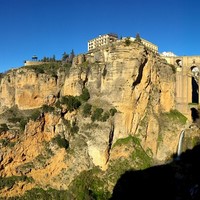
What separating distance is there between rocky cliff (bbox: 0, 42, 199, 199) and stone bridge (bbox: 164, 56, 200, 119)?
1.62 metres

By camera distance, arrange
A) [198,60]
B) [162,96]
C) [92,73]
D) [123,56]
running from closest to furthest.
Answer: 1. [123,56]
2. [92,73]
3. [162,96]
4. [198,60]

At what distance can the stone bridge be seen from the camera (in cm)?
4441

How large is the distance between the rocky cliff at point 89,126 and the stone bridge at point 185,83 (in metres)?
1.62

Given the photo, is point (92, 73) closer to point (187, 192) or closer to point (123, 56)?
point (123, 56)

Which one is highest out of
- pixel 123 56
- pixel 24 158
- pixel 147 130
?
pixel 123 56

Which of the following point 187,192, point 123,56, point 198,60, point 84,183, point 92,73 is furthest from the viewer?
point 198,60

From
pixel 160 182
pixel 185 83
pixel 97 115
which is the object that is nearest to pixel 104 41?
pixel 185 83

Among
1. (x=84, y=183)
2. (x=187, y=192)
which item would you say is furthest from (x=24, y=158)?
(x=187, y=192)

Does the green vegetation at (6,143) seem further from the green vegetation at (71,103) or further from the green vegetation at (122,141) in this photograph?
the green vegetation at (122,141)

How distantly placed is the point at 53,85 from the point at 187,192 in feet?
67.7

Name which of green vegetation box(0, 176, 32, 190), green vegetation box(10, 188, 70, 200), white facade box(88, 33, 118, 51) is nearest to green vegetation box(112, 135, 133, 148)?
green vegetation box(10, 188, 70, 200)

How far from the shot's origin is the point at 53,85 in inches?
1714

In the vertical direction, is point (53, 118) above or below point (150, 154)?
above

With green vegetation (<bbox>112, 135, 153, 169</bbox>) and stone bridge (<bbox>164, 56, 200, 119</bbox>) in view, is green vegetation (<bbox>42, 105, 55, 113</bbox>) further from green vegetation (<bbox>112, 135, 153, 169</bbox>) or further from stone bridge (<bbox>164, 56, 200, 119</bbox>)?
stone bridge (<bbox>164, 56, 200, 119</bbox>)
